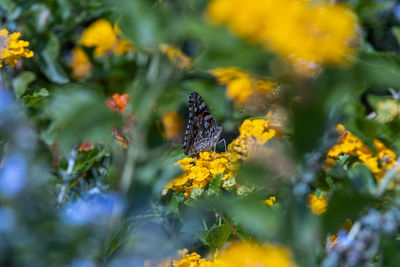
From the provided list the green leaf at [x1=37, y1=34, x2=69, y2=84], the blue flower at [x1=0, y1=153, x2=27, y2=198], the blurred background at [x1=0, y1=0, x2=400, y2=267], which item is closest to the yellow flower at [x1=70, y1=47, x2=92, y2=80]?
the green leaf at [x1=37, y1=34, x2=69, y2=84]

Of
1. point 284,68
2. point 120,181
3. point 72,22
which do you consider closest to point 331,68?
point 284,68

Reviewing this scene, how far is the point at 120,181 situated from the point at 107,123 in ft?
0.58

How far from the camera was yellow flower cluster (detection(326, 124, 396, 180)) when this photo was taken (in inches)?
49.7

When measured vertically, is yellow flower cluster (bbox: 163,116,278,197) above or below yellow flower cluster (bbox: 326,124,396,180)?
below

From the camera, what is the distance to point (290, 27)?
714mm

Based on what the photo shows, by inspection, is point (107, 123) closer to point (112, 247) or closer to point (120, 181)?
point (120, 181)

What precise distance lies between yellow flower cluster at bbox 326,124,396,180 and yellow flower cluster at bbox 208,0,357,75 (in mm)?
603

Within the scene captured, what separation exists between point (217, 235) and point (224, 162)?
236 millimetres

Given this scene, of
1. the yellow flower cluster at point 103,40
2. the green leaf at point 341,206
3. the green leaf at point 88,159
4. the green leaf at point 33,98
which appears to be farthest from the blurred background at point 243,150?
the yellow flower cluster at point 103,40

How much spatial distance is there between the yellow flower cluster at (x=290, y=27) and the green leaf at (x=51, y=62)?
179 cm

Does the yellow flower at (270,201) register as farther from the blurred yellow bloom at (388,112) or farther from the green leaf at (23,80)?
the green leaf at (23,80)

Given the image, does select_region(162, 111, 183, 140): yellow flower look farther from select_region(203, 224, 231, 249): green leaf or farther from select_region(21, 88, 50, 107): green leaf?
select_region(203, 224, 231, 249): green leaf

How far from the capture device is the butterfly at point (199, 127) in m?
1.88

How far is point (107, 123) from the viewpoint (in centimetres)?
73
